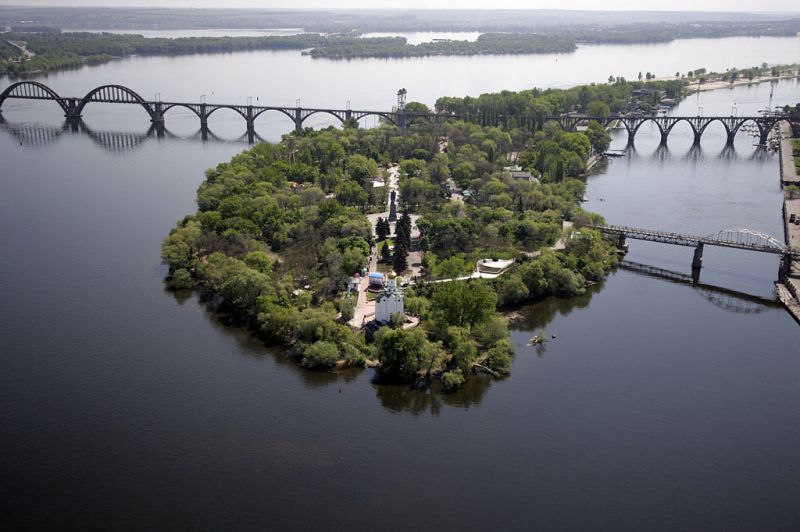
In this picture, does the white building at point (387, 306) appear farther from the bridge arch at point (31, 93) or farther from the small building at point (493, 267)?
the bridge arch at point (31, 93)

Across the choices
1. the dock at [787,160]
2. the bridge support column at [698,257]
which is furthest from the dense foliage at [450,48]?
the bridge support column at [698,257]

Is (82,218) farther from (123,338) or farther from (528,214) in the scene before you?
(528,214)

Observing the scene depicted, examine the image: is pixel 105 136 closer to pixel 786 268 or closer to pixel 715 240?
pixel 715 240

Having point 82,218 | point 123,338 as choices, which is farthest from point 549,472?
point 82,218

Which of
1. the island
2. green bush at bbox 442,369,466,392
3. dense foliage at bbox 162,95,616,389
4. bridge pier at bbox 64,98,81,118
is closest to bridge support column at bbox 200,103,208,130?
bridge pier at bbox 64,98,81,118

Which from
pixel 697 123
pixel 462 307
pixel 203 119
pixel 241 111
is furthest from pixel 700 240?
pixel 203 119
